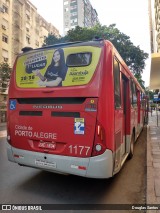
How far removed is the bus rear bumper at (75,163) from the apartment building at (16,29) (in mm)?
24066

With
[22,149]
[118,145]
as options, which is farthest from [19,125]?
[118,145]

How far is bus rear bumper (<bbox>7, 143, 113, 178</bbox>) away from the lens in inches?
152

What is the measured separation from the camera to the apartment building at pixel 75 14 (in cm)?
8500

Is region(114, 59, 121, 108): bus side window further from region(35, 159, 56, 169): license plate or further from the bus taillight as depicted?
region(35, 159, 56, 169): license plate

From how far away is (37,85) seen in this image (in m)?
4.57

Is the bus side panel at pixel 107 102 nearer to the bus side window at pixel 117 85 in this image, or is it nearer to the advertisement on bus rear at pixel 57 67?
the advertisement on bus rear at pixel 57 67

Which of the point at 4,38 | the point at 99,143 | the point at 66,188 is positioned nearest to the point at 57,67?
the point at 99,143

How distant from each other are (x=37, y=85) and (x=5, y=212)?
2.37 meters

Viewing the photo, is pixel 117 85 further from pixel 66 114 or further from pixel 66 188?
pixel 66 188

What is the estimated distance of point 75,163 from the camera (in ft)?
13.1

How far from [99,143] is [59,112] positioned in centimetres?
98

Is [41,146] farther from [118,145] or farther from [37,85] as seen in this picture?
[118,145]

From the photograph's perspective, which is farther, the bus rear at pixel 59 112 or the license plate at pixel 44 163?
the license plate at pixel 44 163

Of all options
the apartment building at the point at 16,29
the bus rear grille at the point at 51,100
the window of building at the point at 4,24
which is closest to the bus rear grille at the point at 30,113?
the bus rear grille at the point at 51,100
